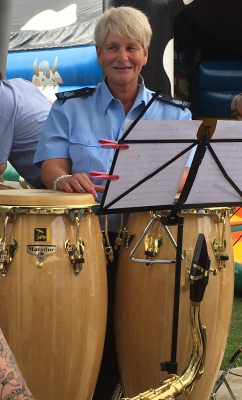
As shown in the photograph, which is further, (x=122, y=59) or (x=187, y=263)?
(x=122, y=59)

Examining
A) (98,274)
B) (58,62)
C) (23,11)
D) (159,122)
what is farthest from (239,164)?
(23,11)

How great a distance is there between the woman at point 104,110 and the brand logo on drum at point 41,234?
37 cm

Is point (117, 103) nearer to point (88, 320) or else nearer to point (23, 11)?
point (88, 320)

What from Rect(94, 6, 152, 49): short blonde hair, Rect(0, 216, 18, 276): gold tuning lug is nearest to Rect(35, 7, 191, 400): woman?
Rect(94, 6, 152, 49): short blonde hair

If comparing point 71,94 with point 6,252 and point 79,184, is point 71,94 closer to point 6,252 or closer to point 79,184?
point 79,184

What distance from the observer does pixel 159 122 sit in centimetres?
140

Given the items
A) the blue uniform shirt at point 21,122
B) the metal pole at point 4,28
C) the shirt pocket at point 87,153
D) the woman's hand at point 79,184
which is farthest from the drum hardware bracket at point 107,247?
the metal pole at point 4,28

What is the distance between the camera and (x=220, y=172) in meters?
1.59

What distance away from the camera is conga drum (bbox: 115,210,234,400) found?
5.83 feet

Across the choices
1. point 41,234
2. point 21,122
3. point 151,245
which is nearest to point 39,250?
point 41,234

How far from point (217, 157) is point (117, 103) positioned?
0.66 m

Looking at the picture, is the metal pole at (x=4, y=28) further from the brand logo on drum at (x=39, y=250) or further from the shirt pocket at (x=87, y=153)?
the brand logo on drum at (x=39, y=250)

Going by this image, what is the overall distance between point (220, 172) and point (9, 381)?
3.05 ft

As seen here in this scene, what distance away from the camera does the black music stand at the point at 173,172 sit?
56.4 inches
